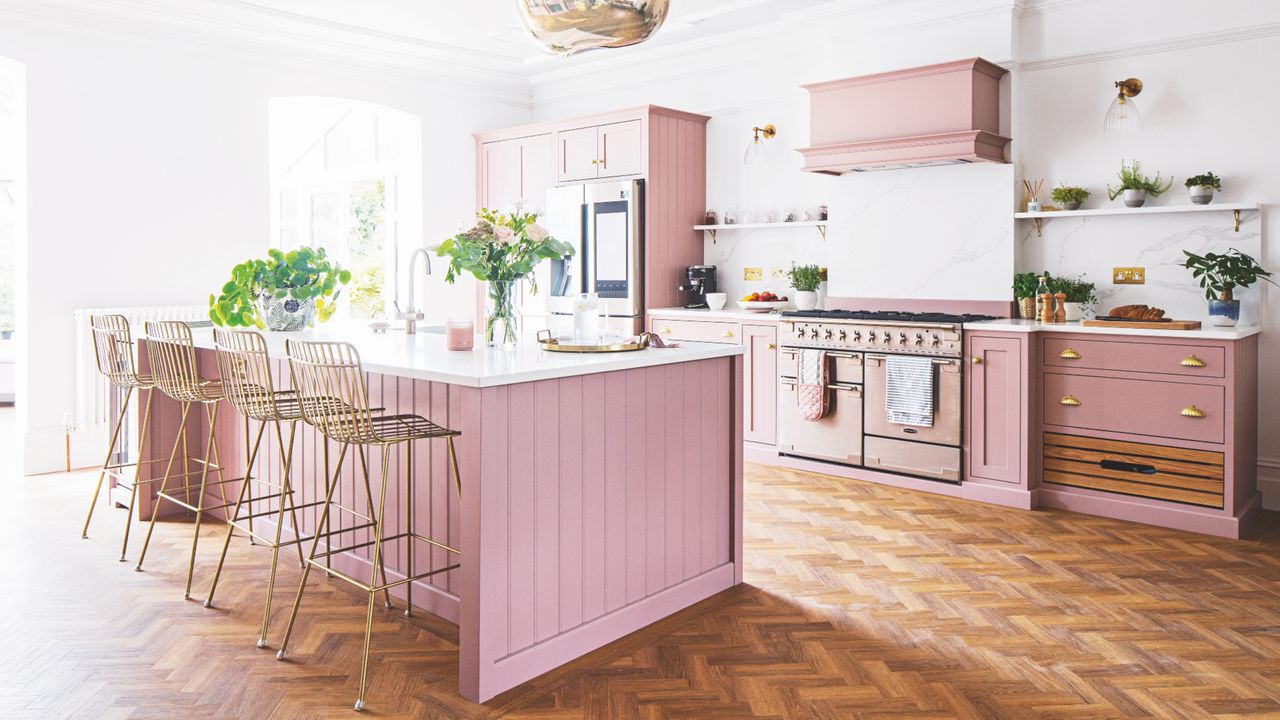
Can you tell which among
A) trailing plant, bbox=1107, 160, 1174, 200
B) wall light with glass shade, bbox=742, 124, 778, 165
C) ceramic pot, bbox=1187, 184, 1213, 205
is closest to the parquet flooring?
ceramic pot, bbox=1187, 184, 1213, 205

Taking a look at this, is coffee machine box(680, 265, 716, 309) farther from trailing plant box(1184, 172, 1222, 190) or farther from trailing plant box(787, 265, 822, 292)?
trailing plant box(1184, 172, 1222, 190)

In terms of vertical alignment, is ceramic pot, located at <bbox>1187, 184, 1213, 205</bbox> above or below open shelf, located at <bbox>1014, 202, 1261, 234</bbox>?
above

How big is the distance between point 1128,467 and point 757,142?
3.06 m

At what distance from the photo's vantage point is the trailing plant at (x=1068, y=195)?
5051 mm

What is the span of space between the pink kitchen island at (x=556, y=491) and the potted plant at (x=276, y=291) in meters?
0.28

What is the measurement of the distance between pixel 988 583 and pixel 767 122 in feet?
12.5

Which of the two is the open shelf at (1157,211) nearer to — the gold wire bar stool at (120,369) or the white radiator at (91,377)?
the gold wire bar stool at (120,369)

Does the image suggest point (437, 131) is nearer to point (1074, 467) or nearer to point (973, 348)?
point (973, 348)

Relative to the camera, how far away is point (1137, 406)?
4500mm

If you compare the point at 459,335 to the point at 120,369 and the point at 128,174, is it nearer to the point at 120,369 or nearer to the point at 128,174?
the point at 120,369

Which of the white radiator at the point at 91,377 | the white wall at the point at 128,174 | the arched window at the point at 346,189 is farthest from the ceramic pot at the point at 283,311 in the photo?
the arched window at the point at 346,189

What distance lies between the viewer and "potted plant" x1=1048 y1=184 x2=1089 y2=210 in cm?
505

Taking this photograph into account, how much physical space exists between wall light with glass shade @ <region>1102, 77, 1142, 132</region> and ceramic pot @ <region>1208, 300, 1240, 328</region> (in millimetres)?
980

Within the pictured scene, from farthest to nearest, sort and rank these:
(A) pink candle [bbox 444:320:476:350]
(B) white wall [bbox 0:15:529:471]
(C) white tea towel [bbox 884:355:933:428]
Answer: (B) white wall [bbox 0:15:529:471] < (C) white tea towel [bbox 884:355:933:428] < (A) pink candle [bbox 444:320:476:350]
